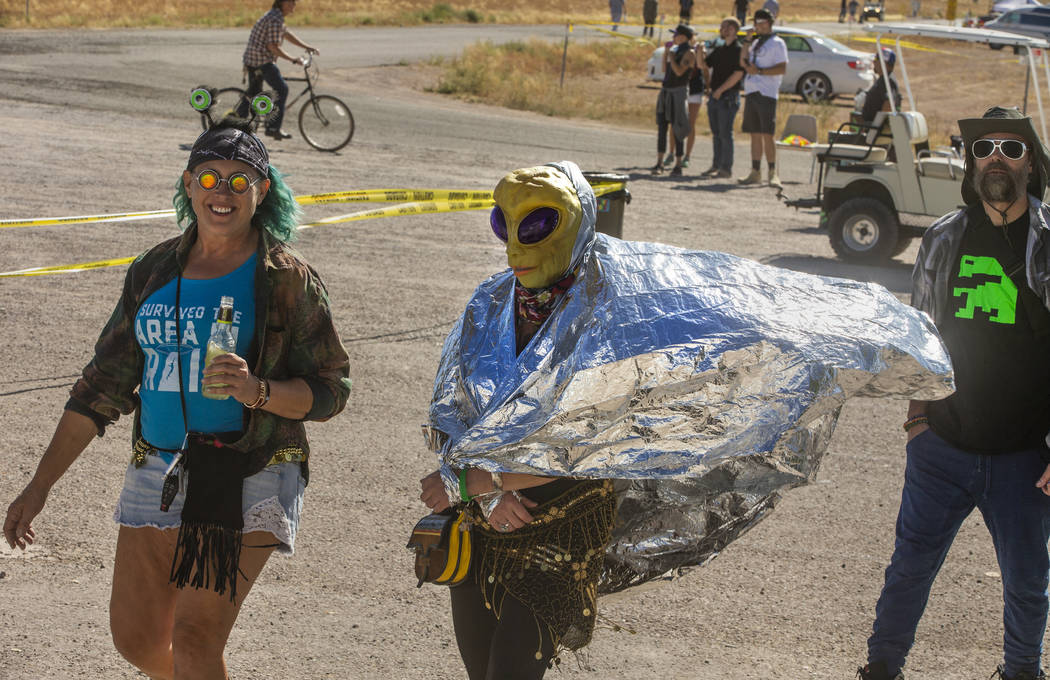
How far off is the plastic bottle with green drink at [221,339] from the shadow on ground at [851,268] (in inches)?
322

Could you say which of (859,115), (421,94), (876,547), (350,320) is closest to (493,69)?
(421,94)

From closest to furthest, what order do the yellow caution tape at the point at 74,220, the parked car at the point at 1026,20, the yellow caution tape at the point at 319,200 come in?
1. the yellow caution tape at the point at 74,220
2. the yellow caution tape at the point at 319,200
3. the parked car at the point at 1026,20

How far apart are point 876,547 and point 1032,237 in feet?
6.56

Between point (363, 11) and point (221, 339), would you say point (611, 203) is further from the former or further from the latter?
point (363, 11)

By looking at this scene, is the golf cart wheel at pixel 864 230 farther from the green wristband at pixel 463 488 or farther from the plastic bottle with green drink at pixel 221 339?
the plastic bottle with green drink at pixel 221 339

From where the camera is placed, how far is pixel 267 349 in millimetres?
3062

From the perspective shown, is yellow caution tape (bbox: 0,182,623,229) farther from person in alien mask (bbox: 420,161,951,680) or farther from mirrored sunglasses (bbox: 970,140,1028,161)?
mirrored sunglasses (bbox: 970,140,1028,161)

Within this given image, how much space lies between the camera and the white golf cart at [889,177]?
10.4 metres

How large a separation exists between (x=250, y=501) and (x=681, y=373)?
123 cm

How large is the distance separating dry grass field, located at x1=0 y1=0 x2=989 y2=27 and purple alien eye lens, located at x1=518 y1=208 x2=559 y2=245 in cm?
2951

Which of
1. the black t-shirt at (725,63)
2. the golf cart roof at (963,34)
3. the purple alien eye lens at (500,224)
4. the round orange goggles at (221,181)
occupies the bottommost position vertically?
the purple alien eye lens at (500,224)

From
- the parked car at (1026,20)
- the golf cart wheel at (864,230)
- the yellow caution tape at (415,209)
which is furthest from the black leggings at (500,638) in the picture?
the parked car at (1026,20)

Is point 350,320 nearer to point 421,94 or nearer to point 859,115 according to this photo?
point 859,115

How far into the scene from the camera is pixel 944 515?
11.8ft
